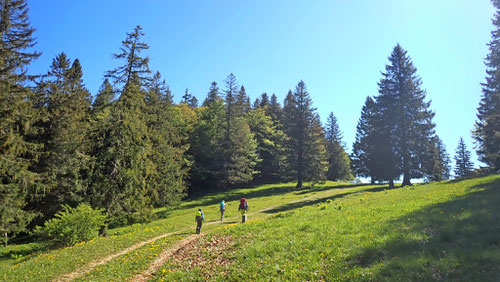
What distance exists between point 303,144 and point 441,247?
39.1 metres

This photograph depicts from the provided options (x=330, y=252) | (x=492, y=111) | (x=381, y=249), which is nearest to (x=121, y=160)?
(x=330, y=252)

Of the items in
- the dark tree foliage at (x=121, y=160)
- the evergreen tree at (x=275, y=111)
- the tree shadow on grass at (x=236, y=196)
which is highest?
the evergreen tree at (x=275, y=111)

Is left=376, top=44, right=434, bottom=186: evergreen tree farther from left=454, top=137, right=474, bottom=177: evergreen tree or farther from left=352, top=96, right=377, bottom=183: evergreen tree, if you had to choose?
left=454, top=137, right=474, bottom=177: evergreen tree

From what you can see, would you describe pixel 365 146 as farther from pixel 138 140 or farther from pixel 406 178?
pixel 138 140

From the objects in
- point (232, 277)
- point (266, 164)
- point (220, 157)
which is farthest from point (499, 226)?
point (266, 164)

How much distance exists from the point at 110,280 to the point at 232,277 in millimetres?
5568

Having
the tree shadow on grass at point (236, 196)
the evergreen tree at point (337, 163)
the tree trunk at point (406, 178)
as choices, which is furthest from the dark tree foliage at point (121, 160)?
the evergreen tree at point (337, 163)

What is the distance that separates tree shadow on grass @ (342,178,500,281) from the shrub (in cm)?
1768

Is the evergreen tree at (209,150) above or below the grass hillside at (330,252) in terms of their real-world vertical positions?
above

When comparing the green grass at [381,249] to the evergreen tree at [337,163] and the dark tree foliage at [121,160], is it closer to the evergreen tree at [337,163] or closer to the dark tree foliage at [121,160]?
the dark tree foliage at [121,160]

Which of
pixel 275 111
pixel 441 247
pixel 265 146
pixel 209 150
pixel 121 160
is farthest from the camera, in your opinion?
pixel 275 111

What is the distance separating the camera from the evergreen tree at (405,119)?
34.5 metres

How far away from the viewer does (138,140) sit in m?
23.0

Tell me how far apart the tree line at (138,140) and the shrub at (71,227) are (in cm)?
Result: 191
